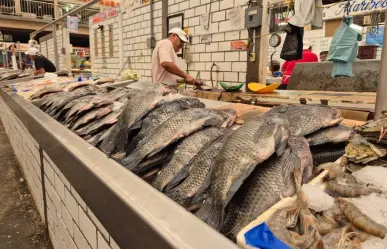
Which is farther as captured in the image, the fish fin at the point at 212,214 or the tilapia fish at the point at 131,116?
the tilapia fish at the point at 131,116

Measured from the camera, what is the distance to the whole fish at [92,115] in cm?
203

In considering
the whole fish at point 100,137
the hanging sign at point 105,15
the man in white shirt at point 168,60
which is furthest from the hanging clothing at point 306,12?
the hanging sign at point 105,15

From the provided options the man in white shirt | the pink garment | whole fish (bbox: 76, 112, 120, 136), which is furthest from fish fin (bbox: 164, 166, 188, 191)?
the pink garment

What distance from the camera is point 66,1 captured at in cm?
3272

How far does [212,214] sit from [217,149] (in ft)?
1.23

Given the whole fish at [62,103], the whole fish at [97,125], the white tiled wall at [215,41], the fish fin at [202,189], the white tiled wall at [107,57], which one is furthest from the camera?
the white tiled wall at [107,57]

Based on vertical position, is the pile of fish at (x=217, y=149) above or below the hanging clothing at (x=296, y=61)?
below

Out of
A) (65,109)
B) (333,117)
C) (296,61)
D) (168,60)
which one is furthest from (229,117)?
(296,61)

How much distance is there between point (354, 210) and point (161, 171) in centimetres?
72

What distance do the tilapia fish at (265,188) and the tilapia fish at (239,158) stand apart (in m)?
0.04

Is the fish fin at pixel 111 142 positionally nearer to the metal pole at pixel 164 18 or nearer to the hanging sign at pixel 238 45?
the hanging sign at pixel 238 45

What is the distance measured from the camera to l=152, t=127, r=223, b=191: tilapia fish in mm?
1128

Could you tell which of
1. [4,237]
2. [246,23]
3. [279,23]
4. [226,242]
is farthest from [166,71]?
[226,242]

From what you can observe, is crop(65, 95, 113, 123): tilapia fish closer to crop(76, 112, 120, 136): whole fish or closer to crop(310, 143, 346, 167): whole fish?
crop(76, 112, 120, 136): whole fish
